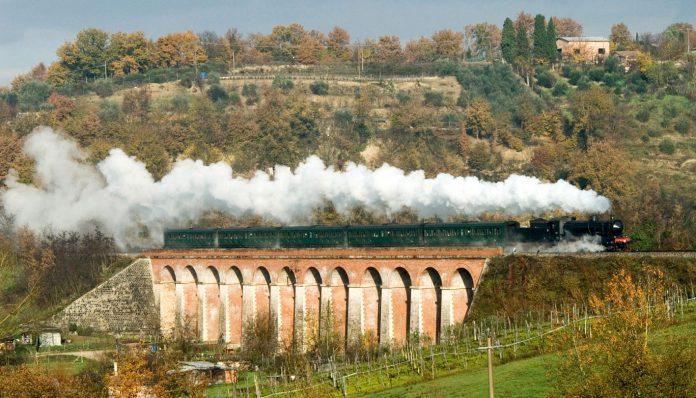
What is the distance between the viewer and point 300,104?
162875 mm

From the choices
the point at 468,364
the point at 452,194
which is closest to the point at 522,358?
the point at 468,364

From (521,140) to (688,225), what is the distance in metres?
56.8

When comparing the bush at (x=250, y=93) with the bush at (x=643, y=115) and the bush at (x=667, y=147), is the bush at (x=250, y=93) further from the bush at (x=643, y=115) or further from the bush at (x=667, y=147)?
the bush at (x=667, y=147)

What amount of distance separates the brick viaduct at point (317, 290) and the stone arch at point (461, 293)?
0.18ft

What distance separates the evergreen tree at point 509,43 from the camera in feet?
624

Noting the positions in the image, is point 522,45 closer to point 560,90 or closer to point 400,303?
point 560,90

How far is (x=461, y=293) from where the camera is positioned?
256ft

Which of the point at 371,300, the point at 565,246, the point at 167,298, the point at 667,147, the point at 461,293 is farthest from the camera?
the point at 667,147

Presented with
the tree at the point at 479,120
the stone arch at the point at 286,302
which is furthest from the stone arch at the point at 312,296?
the tree at the point at 479,120

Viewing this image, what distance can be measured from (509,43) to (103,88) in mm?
54415

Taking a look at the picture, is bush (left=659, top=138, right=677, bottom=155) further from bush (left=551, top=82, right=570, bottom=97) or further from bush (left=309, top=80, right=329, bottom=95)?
bush (left=309, top=80, right=329, bottom=95)

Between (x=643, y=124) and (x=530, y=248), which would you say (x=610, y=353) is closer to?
(x=530, y=248)

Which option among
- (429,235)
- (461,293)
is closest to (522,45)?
(429,235)

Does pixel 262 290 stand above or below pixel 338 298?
above
